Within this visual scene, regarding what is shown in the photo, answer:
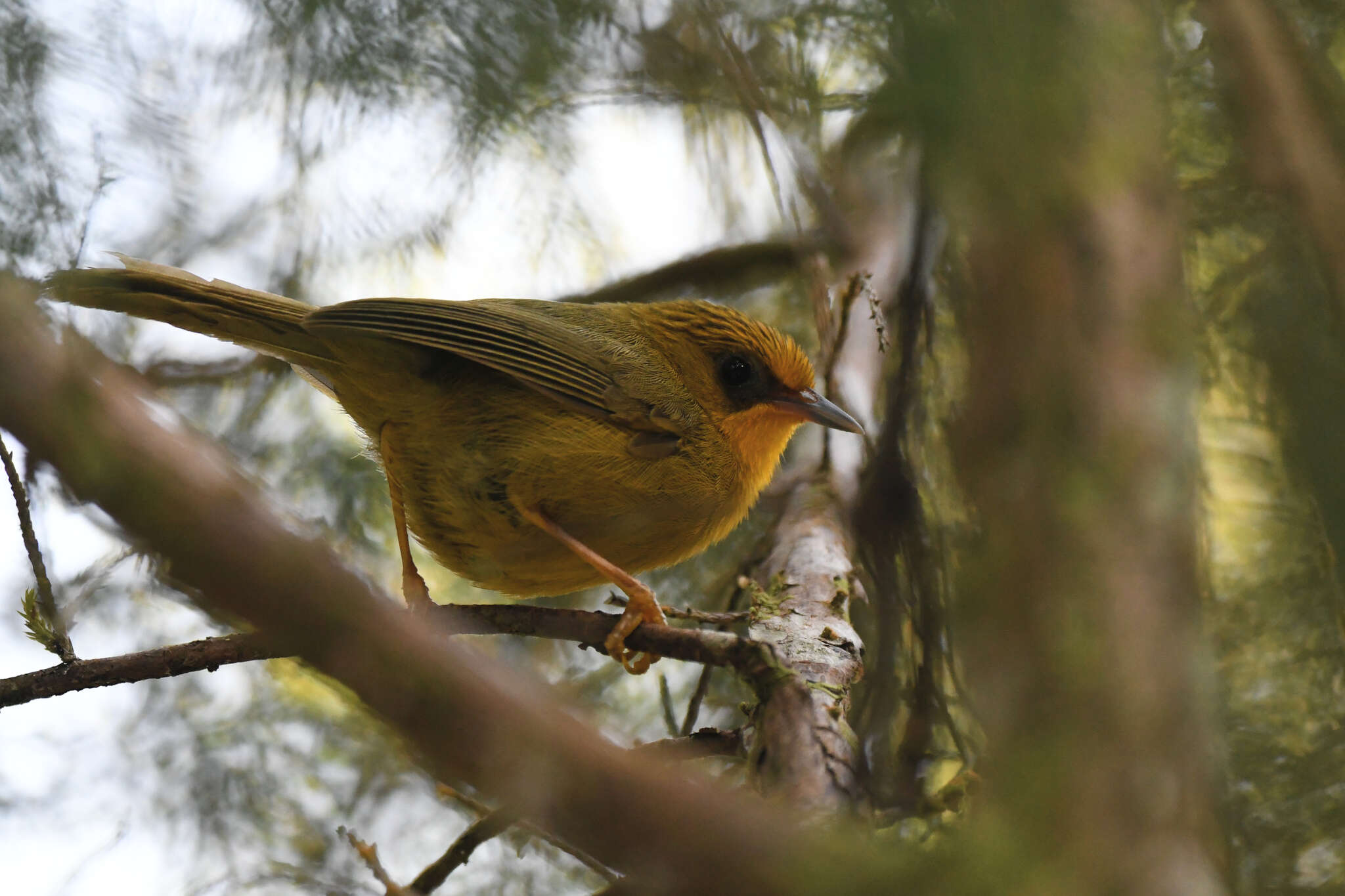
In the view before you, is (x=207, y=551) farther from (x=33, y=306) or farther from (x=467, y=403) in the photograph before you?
(x=467, y=403)

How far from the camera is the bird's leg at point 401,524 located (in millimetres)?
3803

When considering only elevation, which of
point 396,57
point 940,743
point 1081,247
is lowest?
point 940,743

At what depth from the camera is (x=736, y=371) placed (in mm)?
4391

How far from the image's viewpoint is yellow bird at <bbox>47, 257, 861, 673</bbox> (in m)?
3.54

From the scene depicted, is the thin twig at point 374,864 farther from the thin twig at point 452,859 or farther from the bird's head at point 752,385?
the bird's head at point 752,385

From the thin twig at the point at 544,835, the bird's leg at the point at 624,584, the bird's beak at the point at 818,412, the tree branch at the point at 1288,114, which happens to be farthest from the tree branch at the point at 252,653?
the tree branch at the point at 1288,114

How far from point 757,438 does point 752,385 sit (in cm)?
25

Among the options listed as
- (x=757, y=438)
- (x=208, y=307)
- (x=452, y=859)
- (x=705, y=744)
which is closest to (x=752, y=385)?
(x=757, y=438)

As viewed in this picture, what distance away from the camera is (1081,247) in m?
4.18

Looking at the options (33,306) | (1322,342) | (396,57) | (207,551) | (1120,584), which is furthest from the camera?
(396,57)

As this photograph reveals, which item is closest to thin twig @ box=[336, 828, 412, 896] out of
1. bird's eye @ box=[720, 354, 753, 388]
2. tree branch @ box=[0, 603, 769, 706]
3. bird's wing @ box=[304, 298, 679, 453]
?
tree branch @ box=[0, 603, 769, 706]

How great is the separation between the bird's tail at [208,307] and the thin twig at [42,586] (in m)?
0.86

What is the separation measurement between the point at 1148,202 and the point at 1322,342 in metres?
1.56

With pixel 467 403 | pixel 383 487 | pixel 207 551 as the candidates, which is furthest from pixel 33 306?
pixel 383 487
